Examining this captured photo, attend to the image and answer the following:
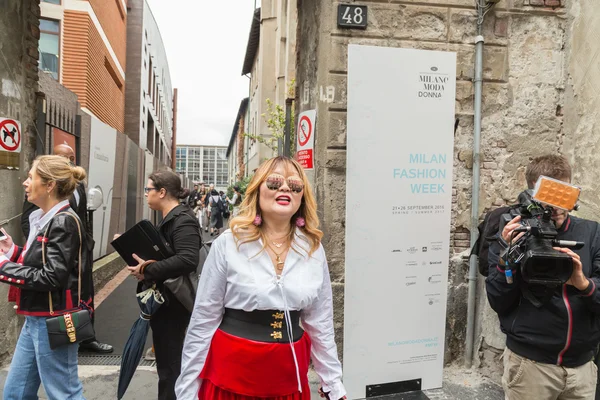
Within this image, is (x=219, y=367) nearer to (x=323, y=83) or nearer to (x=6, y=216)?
(x=323, y=83)

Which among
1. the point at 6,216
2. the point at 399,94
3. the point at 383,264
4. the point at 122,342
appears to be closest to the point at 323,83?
the point at 399,94

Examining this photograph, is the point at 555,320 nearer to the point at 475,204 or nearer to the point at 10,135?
the point at 475,204

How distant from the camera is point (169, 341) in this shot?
10.3ft

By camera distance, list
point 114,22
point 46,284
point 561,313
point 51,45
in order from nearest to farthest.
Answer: point 561,313
point 46,284
point 51,45
point 114,22

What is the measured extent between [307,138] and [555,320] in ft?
8.34

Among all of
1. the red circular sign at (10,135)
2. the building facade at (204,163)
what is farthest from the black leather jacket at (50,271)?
the building facade at (204,163)

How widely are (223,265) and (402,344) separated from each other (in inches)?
97.2

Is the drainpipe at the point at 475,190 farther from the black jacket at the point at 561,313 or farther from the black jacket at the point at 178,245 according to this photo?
the black jacket at the point at 178,245

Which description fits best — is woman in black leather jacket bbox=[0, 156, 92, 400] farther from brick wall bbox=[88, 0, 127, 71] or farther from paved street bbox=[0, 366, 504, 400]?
brick wall bbox=[88, 0, 127, 71]

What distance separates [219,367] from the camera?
198 cm

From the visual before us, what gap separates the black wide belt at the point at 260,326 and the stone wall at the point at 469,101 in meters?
2.11

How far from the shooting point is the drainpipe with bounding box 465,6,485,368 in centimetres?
413

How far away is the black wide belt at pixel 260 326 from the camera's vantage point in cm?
197

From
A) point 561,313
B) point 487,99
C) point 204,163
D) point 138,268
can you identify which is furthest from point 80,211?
point 204,163
